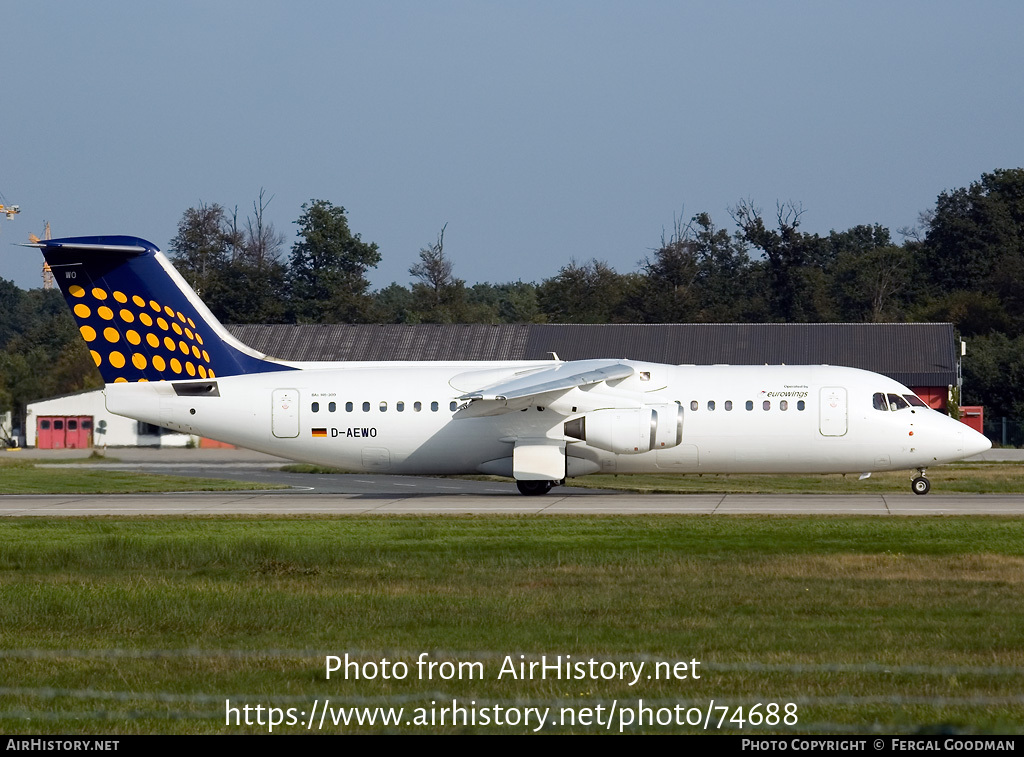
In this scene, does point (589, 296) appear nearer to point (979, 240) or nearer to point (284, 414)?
point (979, 240)

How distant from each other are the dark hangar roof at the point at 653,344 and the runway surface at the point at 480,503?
29.6 metres

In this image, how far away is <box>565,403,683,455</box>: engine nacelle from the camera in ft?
95.3

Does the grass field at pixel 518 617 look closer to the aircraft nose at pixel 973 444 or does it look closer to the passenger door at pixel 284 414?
the aircraft nose at pixel 973 444

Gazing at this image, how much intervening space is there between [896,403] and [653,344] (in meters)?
35.6

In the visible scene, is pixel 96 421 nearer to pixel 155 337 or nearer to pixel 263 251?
pixel 155 337

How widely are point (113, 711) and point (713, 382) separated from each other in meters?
22.1

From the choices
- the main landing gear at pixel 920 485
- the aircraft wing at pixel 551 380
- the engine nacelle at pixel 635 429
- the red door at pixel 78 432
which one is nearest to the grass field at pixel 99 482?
the aircraft wing at pixel 551 380

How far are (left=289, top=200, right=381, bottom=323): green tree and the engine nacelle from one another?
69.2 meters

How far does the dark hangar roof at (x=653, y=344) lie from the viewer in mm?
62656

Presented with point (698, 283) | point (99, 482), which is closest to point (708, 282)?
point (698, 283)

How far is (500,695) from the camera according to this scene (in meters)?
10.3

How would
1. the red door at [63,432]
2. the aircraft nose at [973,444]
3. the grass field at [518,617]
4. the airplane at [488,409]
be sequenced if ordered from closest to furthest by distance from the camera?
the grass field at [518,617], the aircraft nose at [973,444], the airplane at [488,409], the red door at [63,432]

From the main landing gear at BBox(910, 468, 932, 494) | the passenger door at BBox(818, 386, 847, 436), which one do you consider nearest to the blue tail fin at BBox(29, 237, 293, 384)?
the passenger door at BBox(818, 386, 847, 436)

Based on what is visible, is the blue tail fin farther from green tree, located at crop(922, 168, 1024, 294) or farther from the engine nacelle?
green tree, located at crop(922, 168, 1024, 294)
